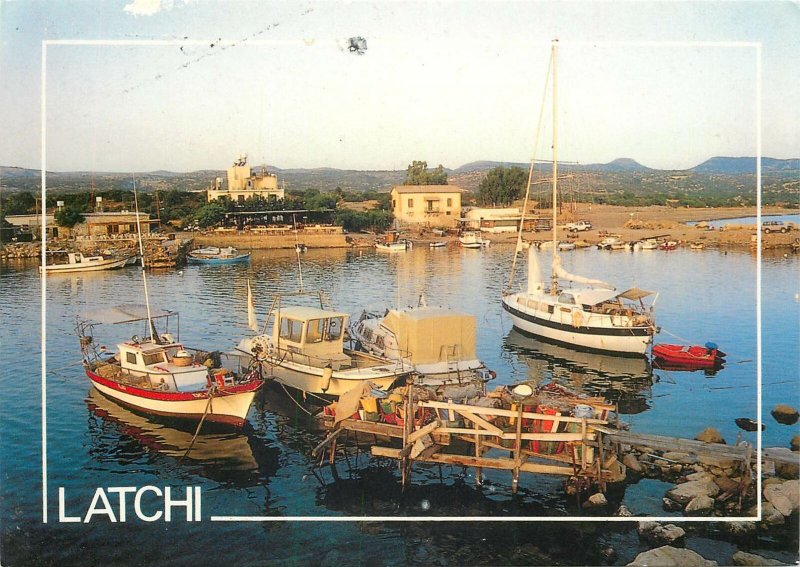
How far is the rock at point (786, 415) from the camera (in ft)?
42.9

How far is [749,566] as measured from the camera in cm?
959

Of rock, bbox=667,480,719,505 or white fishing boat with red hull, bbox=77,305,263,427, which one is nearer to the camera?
rock, bbox=667,480,719,505

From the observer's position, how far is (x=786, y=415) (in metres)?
13.2

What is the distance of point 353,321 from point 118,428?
Answer: 7.31 meters

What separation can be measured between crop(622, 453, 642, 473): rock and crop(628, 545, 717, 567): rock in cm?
243

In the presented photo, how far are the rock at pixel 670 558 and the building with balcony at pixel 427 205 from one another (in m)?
9.35

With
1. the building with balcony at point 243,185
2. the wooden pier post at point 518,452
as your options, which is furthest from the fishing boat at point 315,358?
the wooden pier post at point 518,452

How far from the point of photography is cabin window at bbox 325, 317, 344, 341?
16.2 m

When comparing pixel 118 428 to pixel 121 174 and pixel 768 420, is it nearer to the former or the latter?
pixel 121 174

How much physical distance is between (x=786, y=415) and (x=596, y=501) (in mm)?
4438

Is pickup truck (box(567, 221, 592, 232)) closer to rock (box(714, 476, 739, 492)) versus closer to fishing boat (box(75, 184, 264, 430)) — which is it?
rock (box(714, 476, 739, 492))

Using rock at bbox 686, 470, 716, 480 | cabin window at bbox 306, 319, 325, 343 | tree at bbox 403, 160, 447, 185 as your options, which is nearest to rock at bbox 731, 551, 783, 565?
rock at bbox 686, 470, 716, 480

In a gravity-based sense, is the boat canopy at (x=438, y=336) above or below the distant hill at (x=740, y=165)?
below

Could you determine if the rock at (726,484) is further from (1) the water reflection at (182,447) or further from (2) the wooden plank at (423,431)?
(1) the water reflection at (182,447)
